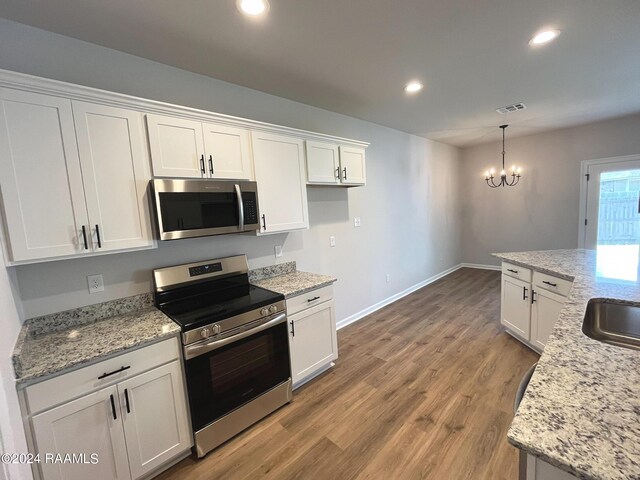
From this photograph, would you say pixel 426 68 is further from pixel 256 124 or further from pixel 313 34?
pixel 256 124

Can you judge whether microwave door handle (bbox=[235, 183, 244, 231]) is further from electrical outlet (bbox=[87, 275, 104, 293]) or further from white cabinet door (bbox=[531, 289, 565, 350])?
white cabinet door (bbox=[531, 289, 565, 350])

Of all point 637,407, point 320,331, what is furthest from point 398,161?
point 637,407

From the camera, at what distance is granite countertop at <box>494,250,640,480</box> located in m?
0.64

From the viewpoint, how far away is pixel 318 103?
10.2 ft

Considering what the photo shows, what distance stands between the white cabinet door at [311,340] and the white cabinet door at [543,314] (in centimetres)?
196

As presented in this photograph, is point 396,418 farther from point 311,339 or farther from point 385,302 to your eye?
point 385,302

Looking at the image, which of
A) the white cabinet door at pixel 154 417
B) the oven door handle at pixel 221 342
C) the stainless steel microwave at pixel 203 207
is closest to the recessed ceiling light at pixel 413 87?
the stainless steel microwave at pixel 203 207

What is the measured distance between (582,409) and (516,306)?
8.50 feet

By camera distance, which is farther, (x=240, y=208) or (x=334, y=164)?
(x=334, y=164)

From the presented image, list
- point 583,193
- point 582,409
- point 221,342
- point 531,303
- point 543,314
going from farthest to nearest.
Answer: point 583,193 < point 531,303 < point 543,314 < point 221,342 < point 582,409

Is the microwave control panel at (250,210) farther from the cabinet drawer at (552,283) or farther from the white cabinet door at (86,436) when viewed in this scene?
the cabinet drawer at (552,283)

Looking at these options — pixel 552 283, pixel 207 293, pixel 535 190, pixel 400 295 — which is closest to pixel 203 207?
pixel 207 293

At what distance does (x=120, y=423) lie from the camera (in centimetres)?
152

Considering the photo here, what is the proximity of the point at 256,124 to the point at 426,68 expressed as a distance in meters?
1.56
